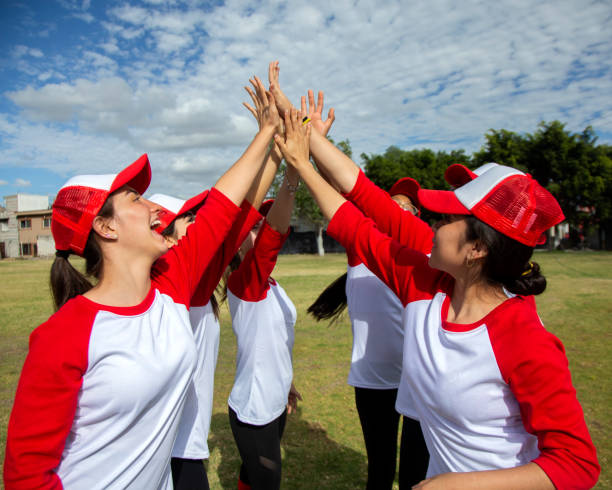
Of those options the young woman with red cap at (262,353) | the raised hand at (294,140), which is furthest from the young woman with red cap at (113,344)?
the young woman with red cap at (262,353)

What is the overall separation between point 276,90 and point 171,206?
1082mm

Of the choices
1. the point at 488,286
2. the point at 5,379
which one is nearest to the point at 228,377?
the point at 5,379

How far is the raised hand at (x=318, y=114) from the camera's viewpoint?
285 centimetres

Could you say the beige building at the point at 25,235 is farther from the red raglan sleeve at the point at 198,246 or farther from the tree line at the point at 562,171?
the red raglan sleeve at the point at 198,246

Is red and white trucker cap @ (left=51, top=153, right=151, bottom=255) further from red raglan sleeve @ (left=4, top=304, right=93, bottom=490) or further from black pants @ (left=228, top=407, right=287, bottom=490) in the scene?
black pants @ (left=228, top=407, right=287, bottom=490)

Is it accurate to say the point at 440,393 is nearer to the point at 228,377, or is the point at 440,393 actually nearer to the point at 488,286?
the point at 488,286

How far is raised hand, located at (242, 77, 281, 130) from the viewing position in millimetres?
2471

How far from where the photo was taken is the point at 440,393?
1.64m

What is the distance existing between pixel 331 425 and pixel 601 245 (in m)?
39.4

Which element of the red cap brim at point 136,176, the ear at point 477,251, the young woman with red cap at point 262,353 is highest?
the red cap brim at point 136,176

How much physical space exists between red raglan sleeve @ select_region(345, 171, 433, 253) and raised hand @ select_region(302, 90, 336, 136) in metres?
0.66

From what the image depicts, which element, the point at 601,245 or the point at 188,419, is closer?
the point at 188,419

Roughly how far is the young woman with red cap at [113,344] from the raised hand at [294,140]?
0.63ft

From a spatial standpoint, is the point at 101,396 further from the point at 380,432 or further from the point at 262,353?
the point at 380,432
